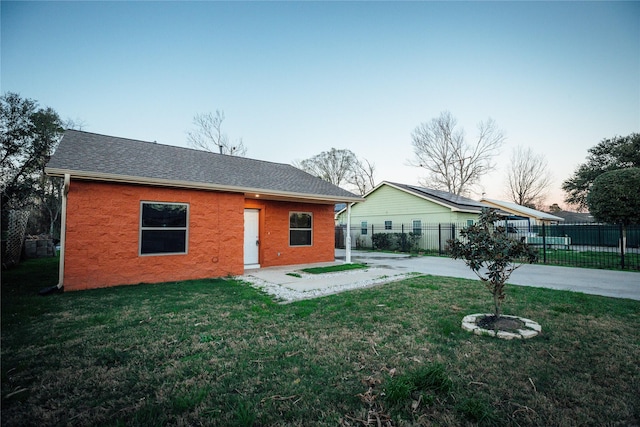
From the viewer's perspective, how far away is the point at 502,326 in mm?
3916

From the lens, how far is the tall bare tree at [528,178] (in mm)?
33031

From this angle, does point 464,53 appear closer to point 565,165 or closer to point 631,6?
point 631,6

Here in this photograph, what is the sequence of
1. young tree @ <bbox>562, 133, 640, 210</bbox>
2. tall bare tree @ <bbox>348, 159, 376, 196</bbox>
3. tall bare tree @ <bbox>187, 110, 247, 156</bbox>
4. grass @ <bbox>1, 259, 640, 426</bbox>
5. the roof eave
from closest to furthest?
1. grass @ <bbox>1, 259, 640, 426</bbox>
2. the roof eave
3. tall bare tree @ <bbox>187, 110, 247, 156</bbox>
4. young tree @ <bbox>562, 133, 640, 210</bbox>
5. tall bare tree @ <bbox>348, 159, 376, 196</bbox>

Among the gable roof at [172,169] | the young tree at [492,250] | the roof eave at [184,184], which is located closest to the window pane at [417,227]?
the gable roof at [172,169]

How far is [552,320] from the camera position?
170 inches

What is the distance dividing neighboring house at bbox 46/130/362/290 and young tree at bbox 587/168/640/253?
1356 centimetres

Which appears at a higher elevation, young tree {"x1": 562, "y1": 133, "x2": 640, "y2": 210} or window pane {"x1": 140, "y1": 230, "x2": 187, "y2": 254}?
young tree {"x1": 562, "y1": 133, "x2": 640, "y2": 210}

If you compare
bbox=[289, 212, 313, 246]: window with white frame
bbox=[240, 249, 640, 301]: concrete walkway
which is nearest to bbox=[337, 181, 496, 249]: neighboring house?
bbox=[240, 249, 640, 301]: concrete walkway

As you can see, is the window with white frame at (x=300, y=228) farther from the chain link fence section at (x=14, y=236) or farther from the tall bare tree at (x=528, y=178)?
the tall bare tree at (x=528, y=178)

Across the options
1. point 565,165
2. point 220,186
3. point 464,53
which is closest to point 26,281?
point 220,186

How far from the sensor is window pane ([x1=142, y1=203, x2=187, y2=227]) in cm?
744

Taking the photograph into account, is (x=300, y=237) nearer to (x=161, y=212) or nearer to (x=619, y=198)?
(x=161, y=212)

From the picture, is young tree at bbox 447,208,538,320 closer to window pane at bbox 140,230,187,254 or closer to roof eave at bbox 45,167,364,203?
roof eave at bbox 45,167,364,203

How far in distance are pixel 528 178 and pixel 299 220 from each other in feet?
116
